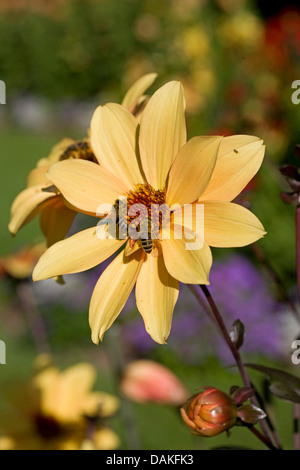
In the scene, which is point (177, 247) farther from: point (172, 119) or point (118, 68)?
point (118, 68)

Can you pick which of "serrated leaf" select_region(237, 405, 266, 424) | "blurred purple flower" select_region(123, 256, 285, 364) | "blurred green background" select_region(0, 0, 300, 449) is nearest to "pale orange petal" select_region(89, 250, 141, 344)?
"serrated leaf" select_region(237, 405, 266, 424)

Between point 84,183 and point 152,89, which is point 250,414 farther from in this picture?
point 152,89

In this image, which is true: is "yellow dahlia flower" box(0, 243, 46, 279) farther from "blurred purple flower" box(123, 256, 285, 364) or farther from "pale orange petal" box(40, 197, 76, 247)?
"blurred purple flower" box(123, 256, 285, 364)

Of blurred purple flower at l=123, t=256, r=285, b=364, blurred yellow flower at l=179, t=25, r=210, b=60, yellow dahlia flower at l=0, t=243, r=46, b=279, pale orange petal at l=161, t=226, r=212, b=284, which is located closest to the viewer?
pale orange petal at l=161, t=226, r=212, b=284

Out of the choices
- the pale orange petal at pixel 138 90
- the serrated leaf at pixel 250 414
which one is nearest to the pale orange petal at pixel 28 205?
the pale orange petal at pixel 138 90

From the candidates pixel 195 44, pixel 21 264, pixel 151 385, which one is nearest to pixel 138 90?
pixel 151 385

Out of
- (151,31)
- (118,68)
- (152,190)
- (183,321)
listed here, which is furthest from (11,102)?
(152,190)
